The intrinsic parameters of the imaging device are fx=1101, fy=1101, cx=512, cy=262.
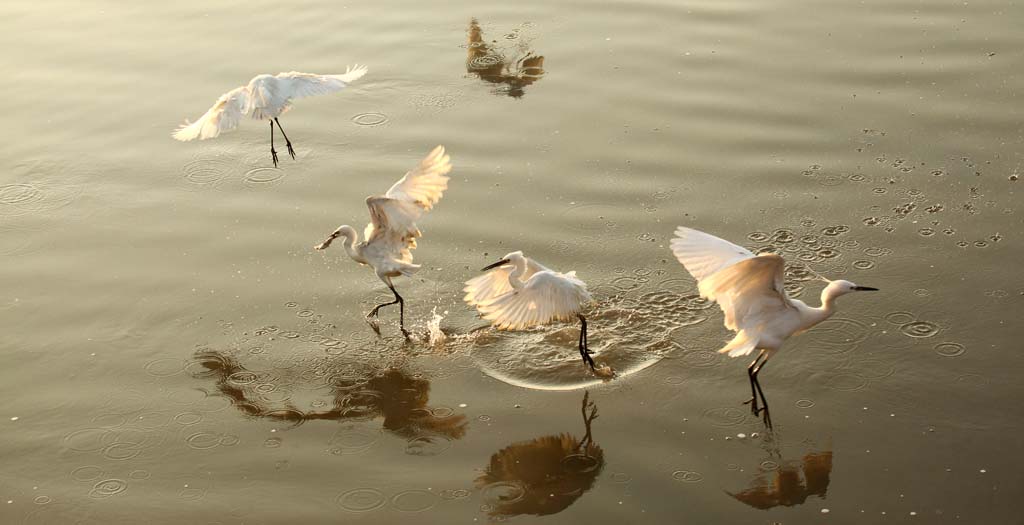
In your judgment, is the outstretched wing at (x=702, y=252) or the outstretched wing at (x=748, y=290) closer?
Result: the outstretched wing at (x=748, y=290)

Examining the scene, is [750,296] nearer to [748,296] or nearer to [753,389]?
[748,296]

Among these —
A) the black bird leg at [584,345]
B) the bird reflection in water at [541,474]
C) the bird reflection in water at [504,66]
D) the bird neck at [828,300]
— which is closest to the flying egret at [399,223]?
the black bird leg at [584,345]

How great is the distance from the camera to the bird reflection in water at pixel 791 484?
261 inches

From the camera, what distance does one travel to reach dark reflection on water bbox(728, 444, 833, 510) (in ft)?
21.7

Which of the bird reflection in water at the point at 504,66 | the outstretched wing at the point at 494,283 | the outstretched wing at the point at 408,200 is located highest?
the bird reflection in water at the point at 504,66

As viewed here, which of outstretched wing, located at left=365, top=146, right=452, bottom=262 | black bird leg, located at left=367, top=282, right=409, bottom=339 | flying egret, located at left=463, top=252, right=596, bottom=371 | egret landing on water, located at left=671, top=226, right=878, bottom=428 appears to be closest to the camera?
egret landing on water, located at left=671, top=226, right=878, bottom=428

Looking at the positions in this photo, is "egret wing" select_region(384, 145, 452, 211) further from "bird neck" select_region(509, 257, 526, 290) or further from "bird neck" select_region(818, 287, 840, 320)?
"bird neck" select_region(818, 287, 840, 320)

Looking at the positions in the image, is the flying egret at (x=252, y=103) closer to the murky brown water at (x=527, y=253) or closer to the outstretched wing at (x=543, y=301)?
the murky brown water at (x=527, y=253)

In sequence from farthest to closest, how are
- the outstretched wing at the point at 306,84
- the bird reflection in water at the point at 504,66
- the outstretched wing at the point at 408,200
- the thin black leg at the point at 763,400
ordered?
the bird reflection in water at the point at 504,66 < the outstretched wing at the point at 306,84 < the outstretched wing at the point at 408,200 < the thin black leg at the point at 763,400

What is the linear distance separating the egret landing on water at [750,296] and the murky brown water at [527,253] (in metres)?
0.49

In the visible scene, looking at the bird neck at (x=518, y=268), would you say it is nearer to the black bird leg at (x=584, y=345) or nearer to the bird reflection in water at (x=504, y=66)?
the black bird leg at (x=584, y=345)

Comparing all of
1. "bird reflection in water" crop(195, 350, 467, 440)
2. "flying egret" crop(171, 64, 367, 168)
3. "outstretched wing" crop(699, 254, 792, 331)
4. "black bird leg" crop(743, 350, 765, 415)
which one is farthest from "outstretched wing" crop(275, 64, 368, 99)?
"black bird leg" crop(743, 350, 765, 415)

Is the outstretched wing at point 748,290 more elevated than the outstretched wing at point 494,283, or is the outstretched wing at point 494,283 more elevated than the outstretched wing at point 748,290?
the outstretched wing at point 748,290

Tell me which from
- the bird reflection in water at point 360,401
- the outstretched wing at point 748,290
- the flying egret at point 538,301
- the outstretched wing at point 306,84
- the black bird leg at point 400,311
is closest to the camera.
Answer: the outstretched wing at point 748,290
